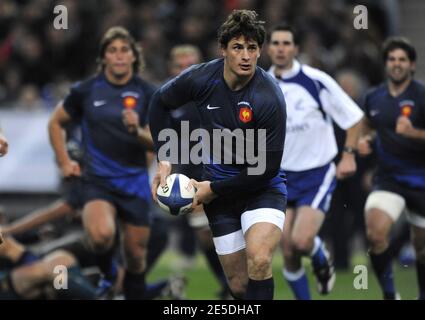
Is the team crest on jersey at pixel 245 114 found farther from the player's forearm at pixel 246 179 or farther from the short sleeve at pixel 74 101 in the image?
the short sleeve at pixel 74 101

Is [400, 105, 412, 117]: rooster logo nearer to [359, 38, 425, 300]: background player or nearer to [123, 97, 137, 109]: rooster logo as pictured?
[359, 38, 425, 300]: background player

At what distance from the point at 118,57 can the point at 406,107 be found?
2.72 m

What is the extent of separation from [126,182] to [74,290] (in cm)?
110

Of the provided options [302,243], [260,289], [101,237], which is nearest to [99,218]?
[101,237]

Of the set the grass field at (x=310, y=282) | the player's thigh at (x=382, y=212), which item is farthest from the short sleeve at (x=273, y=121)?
the grass field at (x=310, y=282)

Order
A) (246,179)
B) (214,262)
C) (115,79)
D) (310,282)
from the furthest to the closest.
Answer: (310,282) < (214,262) < (115,79) < (246,179)

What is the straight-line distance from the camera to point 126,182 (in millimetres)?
10117

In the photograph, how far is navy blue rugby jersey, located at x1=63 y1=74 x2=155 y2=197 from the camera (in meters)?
10.1

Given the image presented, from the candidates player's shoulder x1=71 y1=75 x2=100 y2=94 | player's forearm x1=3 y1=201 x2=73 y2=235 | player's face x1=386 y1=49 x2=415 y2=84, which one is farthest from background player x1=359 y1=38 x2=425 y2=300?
player's forearm x1=3 y1=201 x2=73 y2=235

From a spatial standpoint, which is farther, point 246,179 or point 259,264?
point 246,179

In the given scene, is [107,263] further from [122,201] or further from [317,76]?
[317,76]

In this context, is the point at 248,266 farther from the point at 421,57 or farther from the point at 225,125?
the point at 421,57

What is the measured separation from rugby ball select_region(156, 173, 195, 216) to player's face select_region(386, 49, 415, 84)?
3091mm

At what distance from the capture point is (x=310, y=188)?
1006 centimetres
